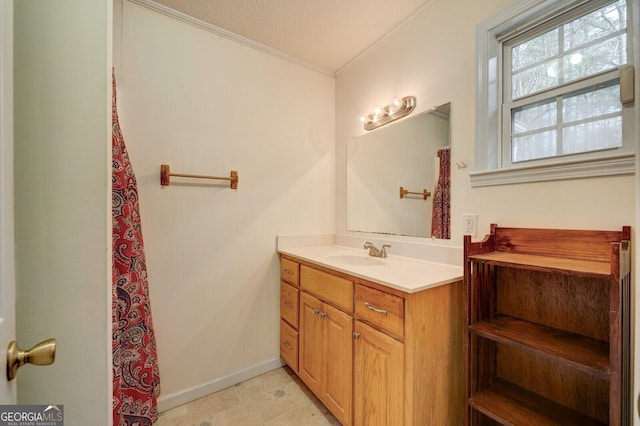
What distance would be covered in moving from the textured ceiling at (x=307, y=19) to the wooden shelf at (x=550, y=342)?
71.0 inches

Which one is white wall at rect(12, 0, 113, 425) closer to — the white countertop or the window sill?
the white countertop

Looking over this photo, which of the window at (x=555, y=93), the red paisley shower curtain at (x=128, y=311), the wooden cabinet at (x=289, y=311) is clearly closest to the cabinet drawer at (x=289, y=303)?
the wooden cabinet at (x=289, y=311)

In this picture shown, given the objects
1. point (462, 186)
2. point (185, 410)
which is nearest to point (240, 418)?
point (185, 410)

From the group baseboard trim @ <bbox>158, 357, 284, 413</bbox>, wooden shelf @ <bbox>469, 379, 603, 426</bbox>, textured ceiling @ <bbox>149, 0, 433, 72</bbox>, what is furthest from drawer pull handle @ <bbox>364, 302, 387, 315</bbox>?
textured ceiling @ <bbox>149, 0, 433, 72</bbox>

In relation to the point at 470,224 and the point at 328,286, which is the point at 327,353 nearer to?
the point at 328,286

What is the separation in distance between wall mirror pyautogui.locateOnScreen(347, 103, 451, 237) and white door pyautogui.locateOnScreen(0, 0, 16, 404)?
1665 mm

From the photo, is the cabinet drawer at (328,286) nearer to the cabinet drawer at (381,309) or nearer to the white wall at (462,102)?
the cabinet drawer at (381,309)

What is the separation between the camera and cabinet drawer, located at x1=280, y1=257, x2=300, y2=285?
6.01 feet

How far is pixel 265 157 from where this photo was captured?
201 cm

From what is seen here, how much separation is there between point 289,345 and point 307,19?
225 centimetres

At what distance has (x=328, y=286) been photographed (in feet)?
4.91

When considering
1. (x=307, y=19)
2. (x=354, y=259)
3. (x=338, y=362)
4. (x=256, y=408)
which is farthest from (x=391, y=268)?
(x=307, y=19)

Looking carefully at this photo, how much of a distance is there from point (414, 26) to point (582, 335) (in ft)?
6.04

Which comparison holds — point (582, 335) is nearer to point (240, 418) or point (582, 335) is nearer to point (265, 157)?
point (240, 418)
